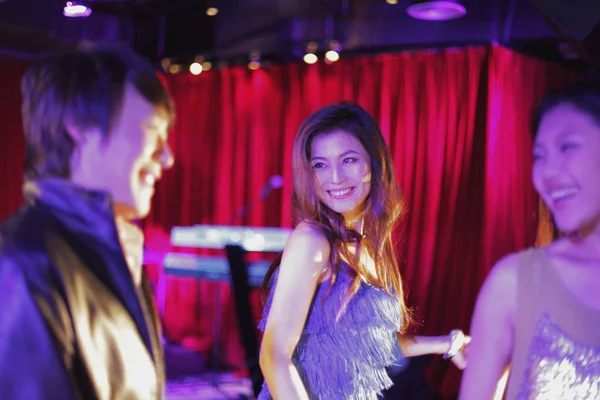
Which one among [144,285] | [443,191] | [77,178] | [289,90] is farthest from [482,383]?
[289,90]

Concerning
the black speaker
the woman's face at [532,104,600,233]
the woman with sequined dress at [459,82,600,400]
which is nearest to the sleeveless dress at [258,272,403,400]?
the woman with sequined dress at [459,82,600,400]

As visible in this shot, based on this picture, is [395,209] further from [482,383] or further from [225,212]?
[225,212]

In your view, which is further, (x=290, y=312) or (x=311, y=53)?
(x=311, y=53)

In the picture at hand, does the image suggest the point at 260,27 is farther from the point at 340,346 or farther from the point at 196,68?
the point at 340,346

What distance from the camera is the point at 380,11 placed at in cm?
573

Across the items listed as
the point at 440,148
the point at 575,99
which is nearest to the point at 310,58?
the point at 440,148

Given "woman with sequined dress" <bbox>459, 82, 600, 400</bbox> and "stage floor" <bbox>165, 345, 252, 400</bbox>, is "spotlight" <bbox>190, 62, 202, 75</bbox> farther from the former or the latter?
"woman with sequined dress" <bbox>459, 82, 600, 400</bbox>

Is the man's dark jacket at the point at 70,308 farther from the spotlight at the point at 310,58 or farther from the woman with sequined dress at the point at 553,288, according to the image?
the spotlight at the point at 310,58

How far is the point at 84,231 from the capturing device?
2.95 ft

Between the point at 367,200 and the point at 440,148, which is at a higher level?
the point at 440,148

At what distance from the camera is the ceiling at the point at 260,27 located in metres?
5.36

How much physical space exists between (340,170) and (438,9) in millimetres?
3245

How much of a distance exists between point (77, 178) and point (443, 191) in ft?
15.9

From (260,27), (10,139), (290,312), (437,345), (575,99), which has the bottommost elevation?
(437,345)
